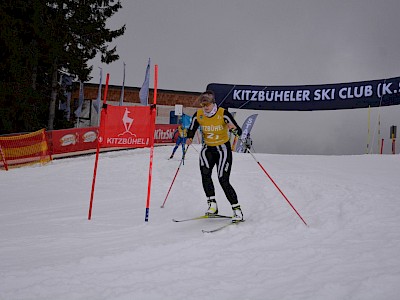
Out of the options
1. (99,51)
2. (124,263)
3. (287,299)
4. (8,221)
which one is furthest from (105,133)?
(99,51)

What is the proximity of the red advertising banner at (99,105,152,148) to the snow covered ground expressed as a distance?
1.29m

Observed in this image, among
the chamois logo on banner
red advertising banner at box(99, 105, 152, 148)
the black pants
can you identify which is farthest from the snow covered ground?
the chamois logo on banner

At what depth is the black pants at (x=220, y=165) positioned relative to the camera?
201 inches

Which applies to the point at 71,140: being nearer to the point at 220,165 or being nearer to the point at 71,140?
the point at 71,140

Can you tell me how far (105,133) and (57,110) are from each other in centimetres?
2206

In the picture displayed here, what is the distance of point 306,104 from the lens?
15539 mm

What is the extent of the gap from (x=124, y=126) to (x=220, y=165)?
1729 millimetres

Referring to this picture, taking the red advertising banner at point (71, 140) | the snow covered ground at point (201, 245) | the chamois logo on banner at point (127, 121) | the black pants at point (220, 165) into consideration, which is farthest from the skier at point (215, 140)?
the red advertising banner at point (71, 140)

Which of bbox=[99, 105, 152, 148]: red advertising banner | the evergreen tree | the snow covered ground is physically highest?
the evergreen tree

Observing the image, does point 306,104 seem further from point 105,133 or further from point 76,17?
point 76,17

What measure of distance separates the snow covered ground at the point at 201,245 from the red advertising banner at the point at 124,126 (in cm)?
129

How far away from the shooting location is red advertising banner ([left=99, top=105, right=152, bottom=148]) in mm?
5480

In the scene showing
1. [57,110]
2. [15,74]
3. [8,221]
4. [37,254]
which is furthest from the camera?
[57,110]

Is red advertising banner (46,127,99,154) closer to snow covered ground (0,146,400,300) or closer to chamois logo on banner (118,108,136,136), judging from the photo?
snow covered ground (0,146,400,300)
